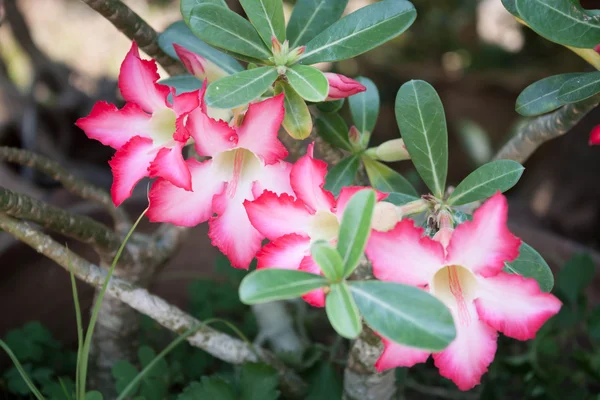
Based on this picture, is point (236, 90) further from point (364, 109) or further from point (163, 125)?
point (364, 109)

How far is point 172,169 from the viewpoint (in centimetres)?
54

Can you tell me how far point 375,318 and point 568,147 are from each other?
145 cm

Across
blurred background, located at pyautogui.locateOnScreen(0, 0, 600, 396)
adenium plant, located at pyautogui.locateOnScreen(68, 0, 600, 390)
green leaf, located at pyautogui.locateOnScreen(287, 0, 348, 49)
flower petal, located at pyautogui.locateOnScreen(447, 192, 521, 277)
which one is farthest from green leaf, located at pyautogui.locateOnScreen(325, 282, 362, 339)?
blurred background, located at pyautogui.locateOnScreen(0, 0, 600, 396)

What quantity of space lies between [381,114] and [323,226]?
206cm

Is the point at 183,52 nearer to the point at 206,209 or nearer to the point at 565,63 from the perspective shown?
the point at 206,209

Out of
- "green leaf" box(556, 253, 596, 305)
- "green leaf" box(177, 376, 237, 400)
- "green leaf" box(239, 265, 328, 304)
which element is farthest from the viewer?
"green leaf" box(556, 253, 596, 305)

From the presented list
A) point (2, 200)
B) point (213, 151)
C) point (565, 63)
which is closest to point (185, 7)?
point (213, 151)

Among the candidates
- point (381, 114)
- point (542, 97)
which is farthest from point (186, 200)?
point (381, 114)

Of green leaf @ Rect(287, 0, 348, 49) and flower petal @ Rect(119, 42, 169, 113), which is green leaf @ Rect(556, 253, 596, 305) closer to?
green leaf @ Rect(287, 0, 348, 49)

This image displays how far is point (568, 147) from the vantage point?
1.70 meters

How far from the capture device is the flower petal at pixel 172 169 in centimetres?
54

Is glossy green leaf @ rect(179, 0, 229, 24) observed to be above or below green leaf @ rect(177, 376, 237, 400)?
above

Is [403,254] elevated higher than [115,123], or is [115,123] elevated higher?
[115,123]

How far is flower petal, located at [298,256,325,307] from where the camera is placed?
52 cm
